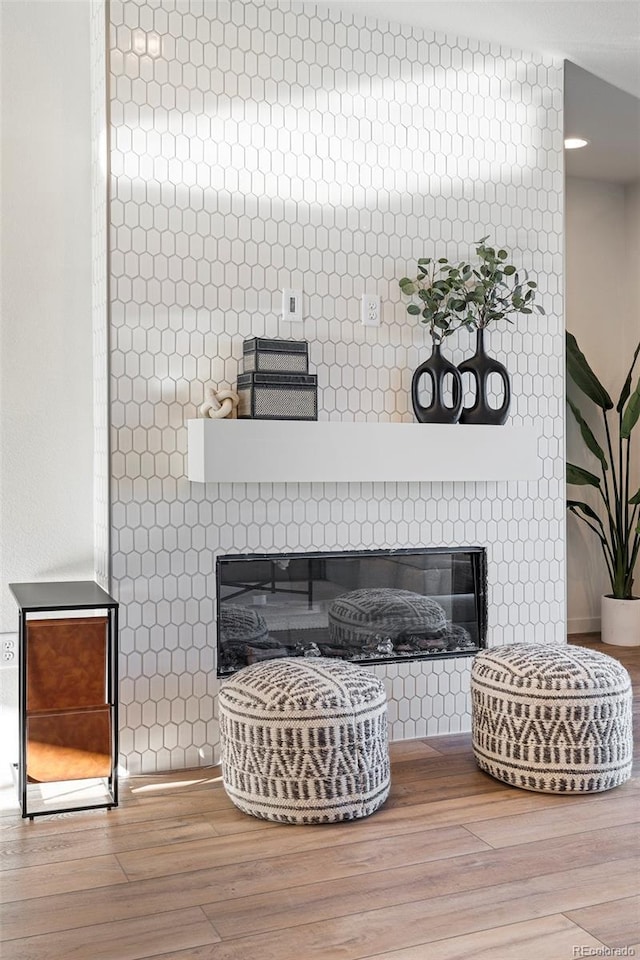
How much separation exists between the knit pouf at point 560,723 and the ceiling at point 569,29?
2.28 m

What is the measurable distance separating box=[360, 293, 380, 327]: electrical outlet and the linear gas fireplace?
2.78ft

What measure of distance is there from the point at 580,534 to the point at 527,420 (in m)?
2.17

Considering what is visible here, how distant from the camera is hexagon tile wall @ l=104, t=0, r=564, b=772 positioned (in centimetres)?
311

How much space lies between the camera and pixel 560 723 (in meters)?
2.83

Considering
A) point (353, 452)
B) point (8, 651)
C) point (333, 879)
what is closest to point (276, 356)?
point (353, 452)

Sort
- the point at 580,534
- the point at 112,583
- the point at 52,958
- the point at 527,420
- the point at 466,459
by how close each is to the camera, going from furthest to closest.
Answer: the point at 580,534, the point at 527,420, the point at 466,459, the point at 112,583, the point at 52,958

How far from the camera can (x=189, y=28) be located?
315cm

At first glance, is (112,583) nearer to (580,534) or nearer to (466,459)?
(466,459)

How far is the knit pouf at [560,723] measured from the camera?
284cm

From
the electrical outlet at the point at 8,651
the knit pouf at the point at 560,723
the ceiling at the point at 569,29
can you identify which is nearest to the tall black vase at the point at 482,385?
the knit pouf at the point at 560,723

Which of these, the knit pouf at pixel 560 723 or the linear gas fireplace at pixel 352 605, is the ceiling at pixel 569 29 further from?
the knit pouf at pixel 560 723

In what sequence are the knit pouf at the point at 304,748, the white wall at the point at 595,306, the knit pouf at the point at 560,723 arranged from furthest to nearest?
the white wall at the point at 595,306, the knit pouf at the point at 560,723, the knit pouf at the point at 304,748

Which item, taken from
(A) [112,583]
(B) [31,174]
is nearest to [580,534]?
(A) [112,583]

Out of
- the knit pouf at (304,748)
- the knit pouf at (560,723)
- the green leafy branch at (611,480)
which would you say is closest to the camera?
the knit pouf at (304,748)
